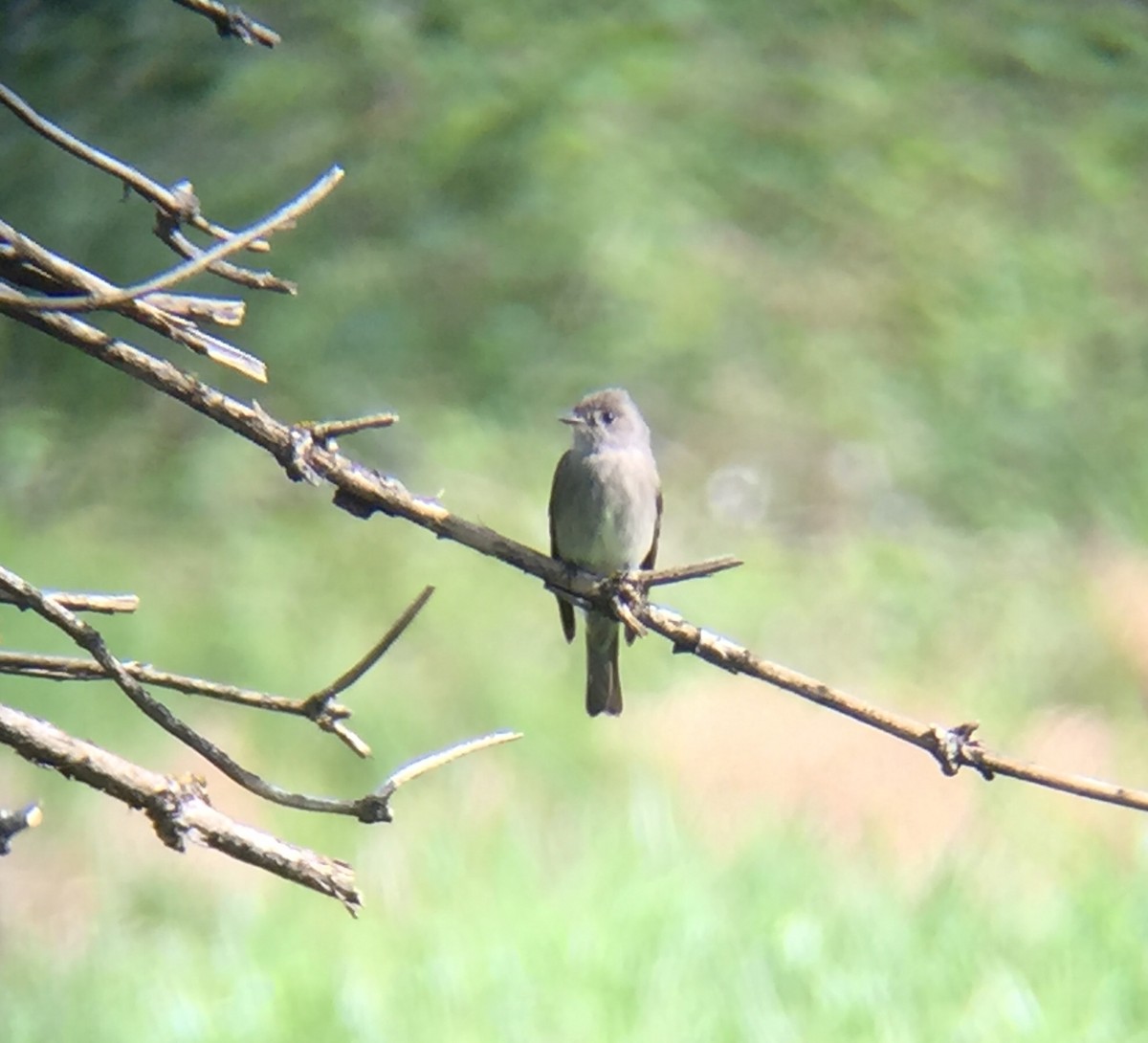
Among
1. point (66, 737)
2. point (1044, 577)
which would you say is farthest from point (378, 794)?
point (1044, 577)

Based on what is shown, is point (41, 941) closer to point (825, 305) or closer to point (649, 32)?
point (825, 305)

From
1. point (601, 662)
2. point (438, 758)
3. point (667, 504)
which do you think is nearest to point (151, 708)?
point (438, 758)

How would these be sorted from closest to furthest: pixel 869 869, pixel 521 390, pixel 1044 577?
pixel 869 869 → pixel 1044 577 → pixel 521 390

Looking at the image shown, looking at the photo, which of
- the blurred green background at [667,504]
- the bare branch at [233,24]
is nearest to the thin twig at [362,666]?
the bare branch at [233,24]

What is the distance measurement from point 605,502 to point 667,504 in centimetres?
364

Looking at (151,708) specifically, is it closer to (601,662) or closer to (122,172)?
(122,172)

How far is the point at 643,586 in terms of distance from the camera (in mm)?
1614

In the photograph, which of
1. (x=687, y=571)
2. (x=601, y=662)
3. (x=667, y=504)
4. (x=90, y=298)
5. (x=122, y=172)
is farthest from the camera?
(x=667, y=504)

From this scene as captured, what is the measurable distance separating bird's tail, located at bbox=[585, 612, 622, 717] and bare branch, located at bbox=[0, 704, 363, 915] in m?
1.84

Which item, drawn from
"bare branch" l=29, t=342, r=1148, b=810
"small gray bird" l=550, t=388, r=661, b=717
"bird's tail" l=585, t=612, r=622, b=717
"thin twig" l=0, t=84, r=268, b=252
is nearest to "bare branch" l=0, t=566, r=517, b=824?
"bare branch" l=29, t=342, r=1148, b=810

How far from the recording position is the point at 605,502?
3355 mm

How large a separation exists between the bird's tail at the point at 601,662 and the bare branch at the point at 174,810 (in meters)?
1.84

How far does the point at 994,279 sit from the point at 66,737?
7.14 metres

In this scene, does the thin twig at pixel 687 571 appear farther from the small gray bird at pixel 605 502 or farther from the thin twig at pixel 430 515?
the small gray bird at pixel 605 502
